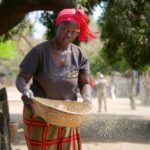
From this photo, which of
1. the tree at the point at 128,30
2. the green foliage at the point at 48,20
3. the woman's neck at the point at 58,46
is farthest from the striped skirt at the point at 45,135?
the green foliage at the point at 48,20

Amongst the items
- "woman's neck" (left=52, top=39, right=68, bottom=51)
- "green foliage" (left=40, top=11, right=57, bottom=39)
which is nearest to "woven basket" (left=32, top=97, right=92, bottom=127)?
"woman's neck" (left=52, top=39, right=68, bottom=51)

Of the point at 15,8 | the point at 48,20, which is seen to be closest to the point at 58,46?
the point at 15,8

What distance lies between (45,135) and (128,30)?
7.77 metres

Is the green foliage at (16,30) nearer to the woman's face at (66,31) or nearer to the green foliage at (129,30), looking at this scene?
the green foliage at (129,30)

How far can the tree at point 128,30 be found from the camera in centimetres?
1081

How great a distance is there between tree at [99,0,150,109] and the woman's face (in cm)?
652

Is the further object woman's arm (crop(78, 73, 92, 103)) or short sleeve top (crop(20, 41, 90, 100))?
woman's arm (crop(78, 73, 92, 103))

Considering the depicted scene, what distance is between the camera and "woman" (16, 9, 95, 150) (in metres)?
3.47

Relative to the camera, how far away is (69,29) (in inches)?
135

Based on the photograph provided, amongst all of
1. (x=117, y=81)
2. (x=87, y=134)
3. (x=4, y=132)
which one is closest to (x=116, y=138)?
(x=87, y=134)

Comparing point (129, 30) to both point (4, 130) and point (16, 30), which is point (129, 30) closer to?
point (16, 30)

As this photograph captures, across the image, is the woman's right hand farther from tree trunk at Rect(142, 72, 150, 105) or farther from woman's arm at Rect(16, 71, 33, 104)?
tree trunk at Rect(142, 72, 150, 105)

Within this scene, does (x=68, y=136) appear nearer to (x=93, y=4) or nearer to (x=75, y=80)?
(x=75, y=80)

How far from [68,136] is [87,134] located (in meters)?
7.12
